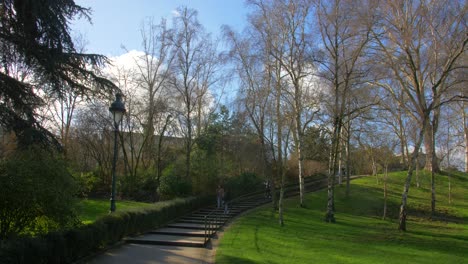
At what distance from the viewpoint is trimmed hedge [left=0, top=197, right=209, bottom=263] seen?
6.93 m

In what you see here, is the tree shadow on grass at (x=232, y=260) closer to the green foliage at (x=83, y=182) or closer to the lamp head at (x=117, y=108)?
the green foliage at (x=83, y=182)

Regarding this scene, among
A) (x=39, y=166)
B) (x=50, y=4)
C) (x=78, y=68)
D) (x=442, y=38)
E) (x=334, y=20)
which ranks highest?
(x=334, y=20)

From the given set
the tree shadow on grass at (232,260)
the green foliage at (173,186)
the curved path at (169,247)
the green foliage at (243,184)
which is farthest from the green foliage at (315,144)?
the tree shadow on grass at (232,260)

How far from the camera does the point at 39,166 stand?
9.40 metres

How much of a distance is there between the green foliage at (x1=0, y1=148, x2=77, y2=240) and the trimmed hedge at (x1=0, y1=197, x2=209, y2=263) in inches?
30.2

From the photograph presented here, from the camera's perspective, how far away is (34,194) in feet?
29.6

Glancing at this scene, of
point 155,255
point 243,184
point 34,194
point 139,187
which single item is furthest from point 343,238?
point 139,187

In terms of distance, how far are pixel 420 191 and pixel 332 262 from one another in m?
30.7

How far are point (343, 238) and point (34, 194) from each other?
511 inches

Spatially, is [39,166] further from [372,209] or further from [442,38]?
[372,209]

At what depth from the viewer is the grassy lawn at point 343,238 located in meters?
12.3

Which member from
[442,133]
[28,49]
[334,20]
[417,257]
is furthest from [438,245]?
[442,133]

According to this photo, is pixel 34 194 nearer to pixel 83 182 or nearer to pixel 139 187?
pixel 83 182

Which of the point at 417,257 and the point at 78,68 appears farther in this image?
the point at 417,257
